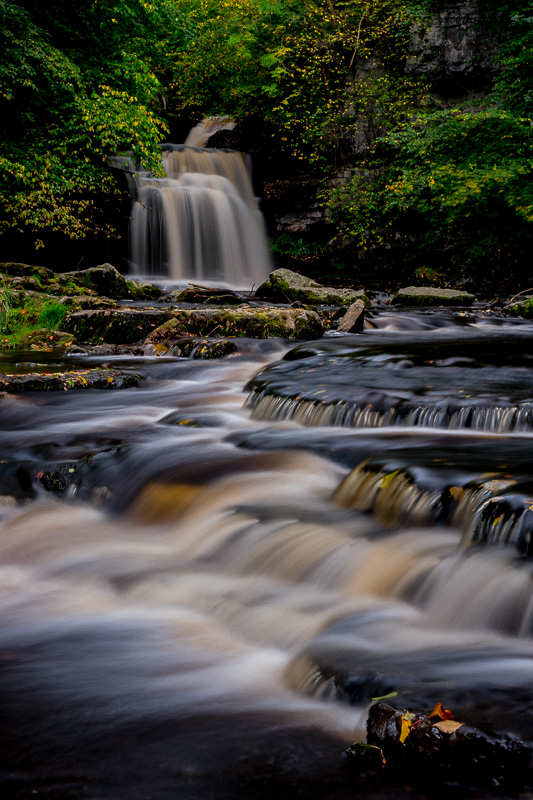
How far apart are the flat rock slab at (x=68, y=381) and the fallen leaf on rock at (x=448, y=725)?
5906mm

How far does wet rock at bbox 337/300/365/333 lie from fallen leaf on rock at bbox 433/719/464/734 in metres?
9.56

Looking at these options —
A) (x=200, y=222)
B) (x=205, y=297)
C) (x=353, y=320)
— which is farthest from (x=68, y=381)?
(x=200, y=222)

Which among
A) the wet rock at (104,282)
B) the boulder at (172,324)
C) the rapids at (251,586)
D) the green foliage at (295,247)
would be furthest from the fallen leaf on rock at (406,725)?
the green foliage at (295,247)

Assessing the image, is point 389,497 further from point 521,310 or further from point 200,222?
point 200,222

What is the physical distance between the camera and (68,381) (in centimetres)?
732

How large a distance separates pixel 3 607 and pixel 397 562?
1.99 meters

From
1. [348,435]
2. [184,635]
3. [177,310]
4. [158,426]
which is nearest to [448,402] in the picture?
[348,435]

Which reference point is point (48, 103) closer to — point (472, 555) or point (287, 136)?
point (287, 136)

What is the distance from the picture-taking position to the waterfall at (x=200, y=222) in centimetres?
1839

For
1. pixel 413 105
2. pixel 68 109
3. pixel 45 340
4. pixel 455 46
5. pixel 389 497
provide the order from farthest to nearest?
pixel 413 105 < pixel 455 46 < pixel 68 109 < pixel 45 340 < pixel 389 497

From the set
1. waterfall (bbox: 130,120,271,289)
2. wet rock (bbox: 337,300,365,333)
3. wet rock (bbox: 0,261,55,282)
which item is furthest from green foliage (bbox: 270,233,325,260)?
wet rock (bbox: 337,300,365,333)

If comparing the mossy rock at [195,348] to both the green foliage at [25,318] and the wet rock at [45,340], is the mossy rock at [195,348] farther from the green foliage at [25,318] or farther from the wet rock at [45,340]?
the green foliage at [25,318]

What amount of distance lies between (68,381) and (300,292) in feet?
26.2

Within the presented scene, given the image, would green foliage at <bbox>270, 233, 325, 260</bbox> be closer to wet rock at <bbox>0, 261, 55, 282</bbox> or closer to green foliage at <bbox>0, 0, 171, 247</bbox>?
green foliage at <bbox>0, 0, 171, 247</bbox>
